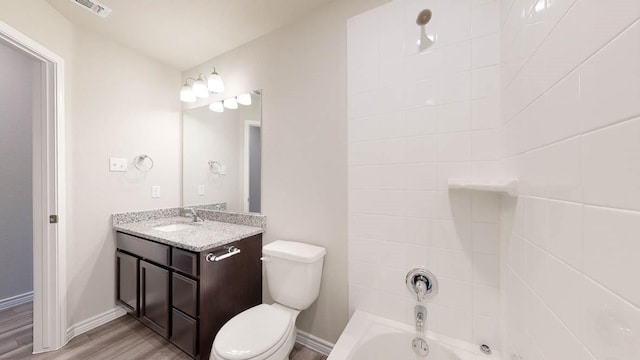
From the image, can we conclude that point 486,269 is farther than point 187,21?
No

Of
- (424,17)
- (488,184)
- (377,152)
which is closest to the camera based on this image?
(488,184)

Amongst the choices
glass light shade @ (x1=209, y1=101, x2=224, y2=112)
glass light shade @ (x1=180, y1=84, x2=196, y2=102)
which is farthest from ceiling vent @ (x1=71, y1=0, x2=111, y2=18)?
glass light shade @ (x1=209, y1=101, x2=224, y2=112)

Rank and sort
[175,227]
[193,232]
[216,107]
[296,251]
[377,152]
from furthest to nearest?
[216,107] < [175,227] < [193,232] < [296,251] < [377,152]

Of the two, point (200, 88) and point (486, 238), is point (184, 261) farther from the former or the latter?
point (486, 238)

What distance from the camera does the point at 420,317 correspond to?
1.21 metres

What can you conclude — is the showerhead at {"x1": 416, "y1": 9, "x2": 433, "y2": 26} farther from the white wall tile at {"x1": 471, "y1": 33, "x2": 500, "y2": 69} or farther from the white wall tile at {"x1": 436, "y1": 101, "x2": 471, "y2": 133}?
the white wall tile at {"x1": 436, "y1": 101, "x2": 471, "y2": 133}

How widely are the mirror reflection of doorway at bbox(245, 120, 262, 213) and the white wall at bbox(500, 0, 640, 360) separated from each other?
1626mm

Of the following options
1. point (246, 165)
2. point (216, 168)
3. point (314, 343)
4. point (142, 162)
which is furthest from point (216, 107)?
point (314, 343)

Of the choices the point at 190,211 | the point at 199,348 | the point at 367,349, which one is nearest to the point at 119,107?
the point at 190,211

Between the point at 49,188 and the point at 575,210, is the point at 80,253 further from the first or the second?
the point at 575,210

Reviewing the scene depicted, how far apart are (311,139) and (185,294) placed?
1.29 m

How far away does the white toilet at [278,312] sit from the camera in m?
1.09

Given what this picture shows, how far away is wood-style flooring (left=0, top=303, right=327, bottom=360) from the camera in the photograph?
5.03 ft

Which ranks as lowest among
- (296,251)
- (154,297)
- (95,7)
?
(154,297)
